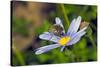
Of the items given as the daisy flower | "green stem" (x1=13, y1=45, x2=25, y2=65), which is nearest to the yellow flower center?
the daisy flower

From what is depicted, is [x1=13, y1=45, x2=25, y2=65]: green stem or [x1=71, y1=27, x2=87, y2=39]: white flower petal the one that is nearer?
[x1=13, y1=45, x2=25, y2=65]: green stem

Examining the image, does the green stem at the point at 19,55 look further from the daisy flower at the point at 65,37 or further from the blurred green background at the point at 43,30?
the daisy flower at the point at 65,37

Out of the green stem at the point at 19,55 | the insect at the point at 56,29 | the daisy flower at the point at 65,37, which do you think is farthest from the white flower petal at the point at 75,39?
the green stem at the point at 19,55

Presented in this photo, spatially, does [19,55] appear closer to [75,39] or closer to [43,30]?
[43,30]

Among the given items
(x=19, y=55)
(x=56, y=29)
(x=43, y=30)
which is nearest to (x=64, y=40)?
(x=56, y=29)

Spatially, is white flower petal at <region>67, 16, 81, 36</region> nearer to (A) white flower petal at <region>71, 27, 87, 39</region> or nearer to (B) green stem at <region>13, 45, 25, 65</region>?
(A) white flower petal at <region>71, 27, 87, 39</region>

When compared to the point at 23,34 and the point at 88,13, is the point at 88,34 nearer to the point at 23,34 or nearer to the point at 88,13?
the point at 88,13
